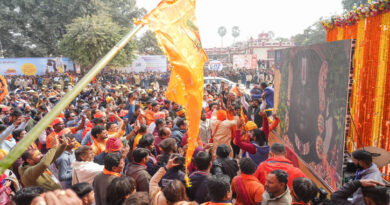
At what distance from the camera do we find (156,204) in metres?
2.71

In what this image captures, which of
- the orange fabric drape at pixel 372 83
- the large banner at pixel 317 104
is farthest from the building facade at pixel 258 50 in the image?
the orange fabric drape at pixel 372 83

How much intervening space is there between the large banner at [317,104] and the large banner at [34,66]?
24.6m

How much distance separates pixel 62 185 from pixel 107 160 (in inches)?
42.3

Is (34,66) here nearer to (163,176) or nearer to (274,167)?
(163,176)

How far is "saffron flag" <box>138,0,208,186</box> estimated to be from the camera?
2.33 m

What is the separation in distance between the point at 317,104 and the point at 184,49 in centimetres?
246

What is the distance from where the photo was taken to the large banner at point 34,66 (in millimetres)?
24531

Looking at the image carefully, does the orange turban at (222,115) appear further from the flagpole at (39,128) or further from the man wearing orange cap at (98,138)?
the flagpole at (39,128)

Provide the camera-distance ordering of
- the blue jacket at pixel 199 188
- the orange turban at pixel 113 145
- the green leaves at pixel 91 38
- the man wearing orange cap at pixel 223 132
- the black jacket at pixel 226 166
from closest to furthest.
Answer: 1. the blue jacket at pixel 199 188
2. the black jacket at pixel 226 166
3. the orange turban at pixel 113 145
4. the man wearing orange cap at pixel 223 132
5. the green leaves at pixel 91 38

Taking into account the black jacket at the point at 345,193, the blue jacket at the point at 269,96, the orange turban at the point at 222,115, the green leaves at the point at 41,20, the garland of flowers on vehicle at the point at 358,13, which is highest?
the green leaves at the point at 41,20

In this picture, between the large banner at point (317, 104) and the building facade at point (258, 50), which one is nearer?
the large banner at point (317, 104)

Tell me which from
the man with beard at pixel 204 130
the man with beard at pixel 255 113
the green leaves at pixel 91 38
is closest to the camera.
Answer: the man with beard at pixel 204 130

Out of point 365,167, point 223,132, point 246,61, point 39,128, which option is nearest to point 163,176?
point 39,128

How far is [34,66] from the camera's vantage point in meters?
25.1
